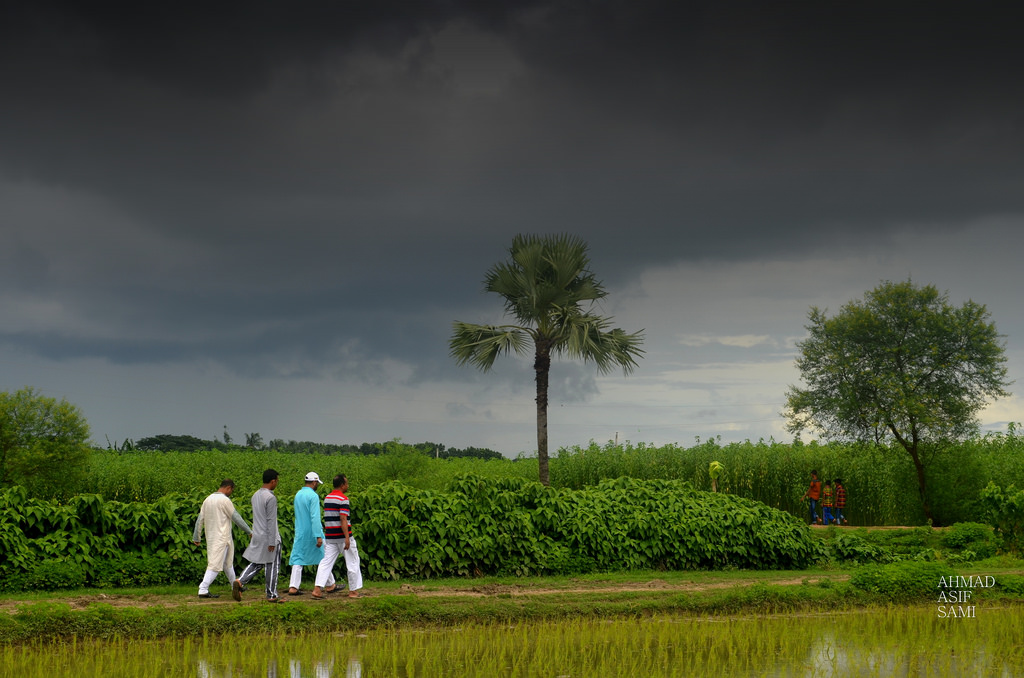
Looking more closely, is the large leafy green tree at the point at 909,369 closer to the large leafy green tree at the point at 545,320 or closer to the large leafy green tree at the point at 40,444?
the large leafy green tree at the point at 545,320

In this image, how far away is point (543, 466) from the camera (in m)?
27.1

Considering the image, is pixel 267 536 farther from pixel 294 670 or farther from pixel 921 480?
pixel 921 480

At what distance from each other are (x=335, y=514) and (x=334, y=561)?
82cm

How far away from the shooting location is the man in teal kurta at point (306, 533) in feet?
43.7

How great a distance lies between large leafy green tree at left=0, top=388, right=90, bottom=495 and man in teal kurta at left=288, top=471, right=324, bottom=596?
18402 mm

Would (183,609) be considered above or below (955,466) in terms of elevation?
below

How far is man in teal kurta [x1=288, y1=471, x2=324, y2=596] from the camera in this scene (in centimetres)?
1331

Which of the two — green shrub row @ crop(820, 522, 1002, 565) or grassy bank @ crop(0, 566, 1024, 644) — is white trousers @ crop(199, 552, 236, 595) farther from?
green shrub row @ crop(820, 522, 1002, 565)

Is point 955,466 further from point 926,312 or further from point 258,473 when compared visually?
point 258,473

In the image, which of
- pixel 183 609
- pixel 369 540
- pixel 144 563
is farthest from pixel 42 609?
pixel 369 540

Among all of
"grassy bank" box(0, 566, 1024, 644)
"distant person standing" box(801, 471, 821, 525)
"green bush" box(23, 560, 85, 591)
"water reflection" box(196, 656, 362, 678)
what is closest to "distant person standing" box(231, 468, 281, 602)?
"grassy bank" box(0, 566, 1024, 644)

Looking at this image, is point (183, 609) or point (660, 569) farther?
point (660, 569)

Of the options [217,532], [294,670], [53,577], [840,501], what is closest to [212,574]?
[217,532]

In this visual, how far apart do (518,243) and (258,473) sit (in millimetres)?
15006
